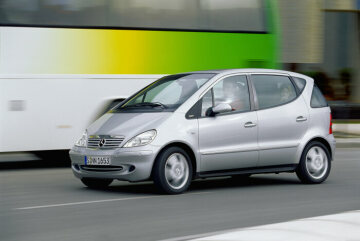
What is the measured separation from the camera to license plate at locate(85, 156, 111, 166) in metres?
8.96

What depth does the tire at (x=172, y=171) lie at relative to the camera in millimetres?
8828

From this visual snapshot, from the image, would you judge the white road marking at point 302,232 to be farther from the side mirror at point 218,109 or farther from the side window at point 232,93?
the side window at point 232,93

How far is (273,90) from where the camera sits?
1018 cm

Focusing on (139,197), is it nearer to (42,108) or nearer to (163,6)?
(42,108)

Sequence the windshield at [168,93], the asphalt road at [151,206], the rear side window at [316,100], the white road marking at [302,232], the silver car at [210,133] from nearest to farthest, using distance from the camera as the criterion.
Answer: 1. the white road marking at [302,232]
2. the asphalt road at [151,206]
3. the silver car at [210,133]
4. the windshield at [168,93]
5. the rear side window at [316,100]

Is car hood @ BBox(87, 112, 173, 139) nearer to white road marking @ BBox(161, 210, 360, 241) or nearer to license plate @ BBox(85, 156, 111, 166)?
license plate @ BBox(85, 156, 111, 166)

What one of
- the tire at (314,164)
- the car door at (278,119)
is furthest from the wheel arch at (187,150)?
the tire at (314,164)

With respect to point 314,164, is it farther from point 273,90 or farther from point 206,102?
point 206,102

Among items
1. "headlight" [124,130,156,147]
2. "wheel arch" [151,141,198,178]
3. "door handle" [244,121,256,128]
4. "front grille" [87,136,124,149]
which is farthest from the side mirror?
"front grille" [87,136,124,149]

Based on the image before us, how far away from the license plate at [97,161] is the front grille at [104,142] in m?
0.14

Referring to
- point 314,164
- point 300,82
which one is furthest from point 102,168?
point 300,82

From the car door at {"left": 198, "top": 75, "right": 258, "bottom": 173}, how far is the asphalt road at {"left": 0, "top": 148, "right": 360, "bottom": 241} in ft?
1.27

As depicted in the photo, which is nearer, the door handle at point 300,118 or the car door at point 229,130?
the car door at point 229,130

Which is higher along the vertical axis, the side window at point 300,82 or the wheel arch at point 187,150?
the side window at point 300,82
